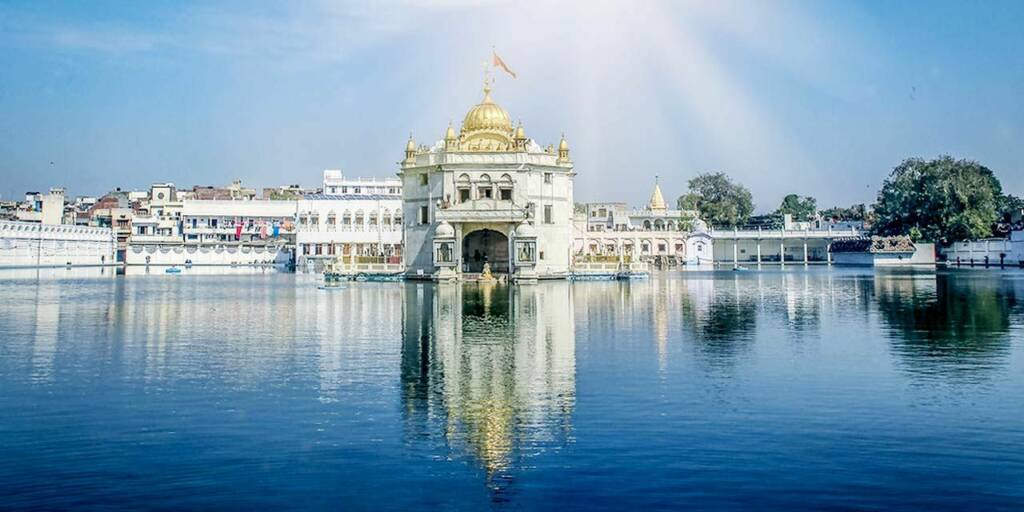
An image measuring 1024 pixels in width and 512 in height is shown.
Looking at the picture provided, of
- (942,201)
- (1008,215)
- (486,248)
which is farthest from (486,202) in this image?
(1008,215)

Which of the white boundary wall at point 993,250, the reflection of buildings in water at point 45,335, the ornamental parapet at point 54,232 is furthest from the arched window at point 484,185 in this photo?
the white boundary wall at point 993,250

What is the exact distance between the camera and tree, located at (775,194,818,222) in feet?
583

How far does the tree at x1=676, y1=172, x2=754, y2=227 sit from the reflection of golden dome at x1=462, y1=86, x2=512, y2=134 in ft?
250

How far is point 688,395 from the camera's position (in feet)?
55.1

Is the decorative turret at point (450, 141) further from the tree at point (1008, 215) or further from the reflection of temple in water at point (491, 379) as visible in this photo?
the tree at point (1008, 215)

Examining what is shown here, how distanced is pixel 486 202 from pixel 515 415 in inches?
1920

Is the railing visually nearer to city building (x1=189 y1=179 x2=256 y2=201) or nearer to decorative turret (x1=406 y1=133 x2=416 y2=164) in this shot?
decorative turret (x1=406 y1=133 x2=416 y2=164)

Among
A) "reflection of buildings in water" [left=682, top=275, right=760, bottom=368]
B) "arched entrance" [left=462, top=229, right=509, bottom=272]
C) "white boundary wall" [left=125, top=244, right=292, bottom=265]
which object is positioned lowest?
"reflection of buildings in water" [left=682, top=275, right=760, bottom=368]

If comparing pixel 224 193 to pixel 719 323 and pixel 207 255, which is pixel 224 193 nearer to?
pixel 207 255

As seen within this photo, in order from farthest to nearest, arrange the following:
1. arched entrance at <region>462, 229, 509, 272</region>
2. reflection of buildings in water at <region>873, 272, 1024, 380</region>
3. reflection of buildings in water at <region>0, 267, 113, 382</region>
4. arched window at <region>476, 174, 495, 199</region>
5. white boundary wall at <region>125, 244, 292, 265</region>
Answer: white boundary wall at <region>125, 244, 292, 265</region> → arched entrance at <region>462, 229, 509, 272</region> → arched window at <region>476, 174, 495, 199</region> → reflection of buildings in water at <region>0, 267, 113, 382</region> → reflection of buildings in water at <region>873, 272, 1024, 380</region>

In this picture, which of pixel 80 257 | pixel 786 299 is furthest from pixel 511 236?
pixel 80 257

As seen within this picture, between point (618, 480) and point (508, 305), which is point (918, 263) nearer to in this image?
point (508, 305)

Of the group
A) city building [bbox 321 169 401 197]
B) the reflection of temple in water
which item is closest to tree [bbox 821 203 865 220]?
city building [bbox 321 169 401 197]

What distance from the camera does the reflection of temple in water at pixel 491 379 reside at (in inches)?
532
